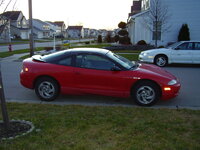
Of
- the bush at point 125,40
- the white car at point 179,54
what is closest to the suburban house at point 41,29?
the bush at point 125,40

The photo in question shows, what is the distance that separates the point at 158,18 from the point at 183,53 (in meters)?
8.77

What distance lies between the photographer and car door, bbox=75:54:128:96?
590 centimetres

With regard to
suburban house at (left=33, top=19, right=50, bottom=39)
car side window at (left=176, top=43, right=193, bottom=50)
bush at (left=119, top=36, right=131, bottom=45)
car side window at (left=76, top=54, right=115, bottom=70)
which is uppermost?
suburban house at (left=33, top=19, right=50, bottom=39)

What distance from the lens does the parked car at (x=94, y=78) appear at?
5.85 metres

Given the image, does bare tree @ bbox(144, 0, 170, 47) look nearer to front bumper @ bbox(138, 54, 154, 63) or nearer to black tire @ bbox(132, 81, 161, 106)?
front bumper @ bbox(138, 54, 154, 63)

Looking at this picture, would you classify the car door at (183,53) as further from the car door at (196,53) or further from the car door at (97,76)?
the car door at (97,76)

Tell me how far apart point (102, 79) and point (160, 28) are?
1757 centimetres

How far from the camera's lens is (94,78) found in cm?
598

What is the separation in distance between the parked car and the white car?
22.8ft

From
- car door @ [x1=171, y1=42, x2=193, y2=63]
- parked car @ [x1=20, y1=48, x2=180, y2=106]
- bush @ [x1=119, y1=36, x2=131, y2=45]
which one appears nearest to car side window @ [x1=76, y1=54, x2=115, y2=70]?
parked car @ [x1=20, y1=48, x2=180, y2=106]

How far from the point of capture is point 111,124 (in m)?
4.43

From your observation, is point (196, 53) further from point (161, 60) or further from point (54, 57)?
point (54, 57)

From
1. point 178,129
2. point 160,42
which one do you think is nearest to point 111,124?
point 178,129

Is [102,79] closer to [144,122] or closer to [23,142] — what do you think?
[144,122]
